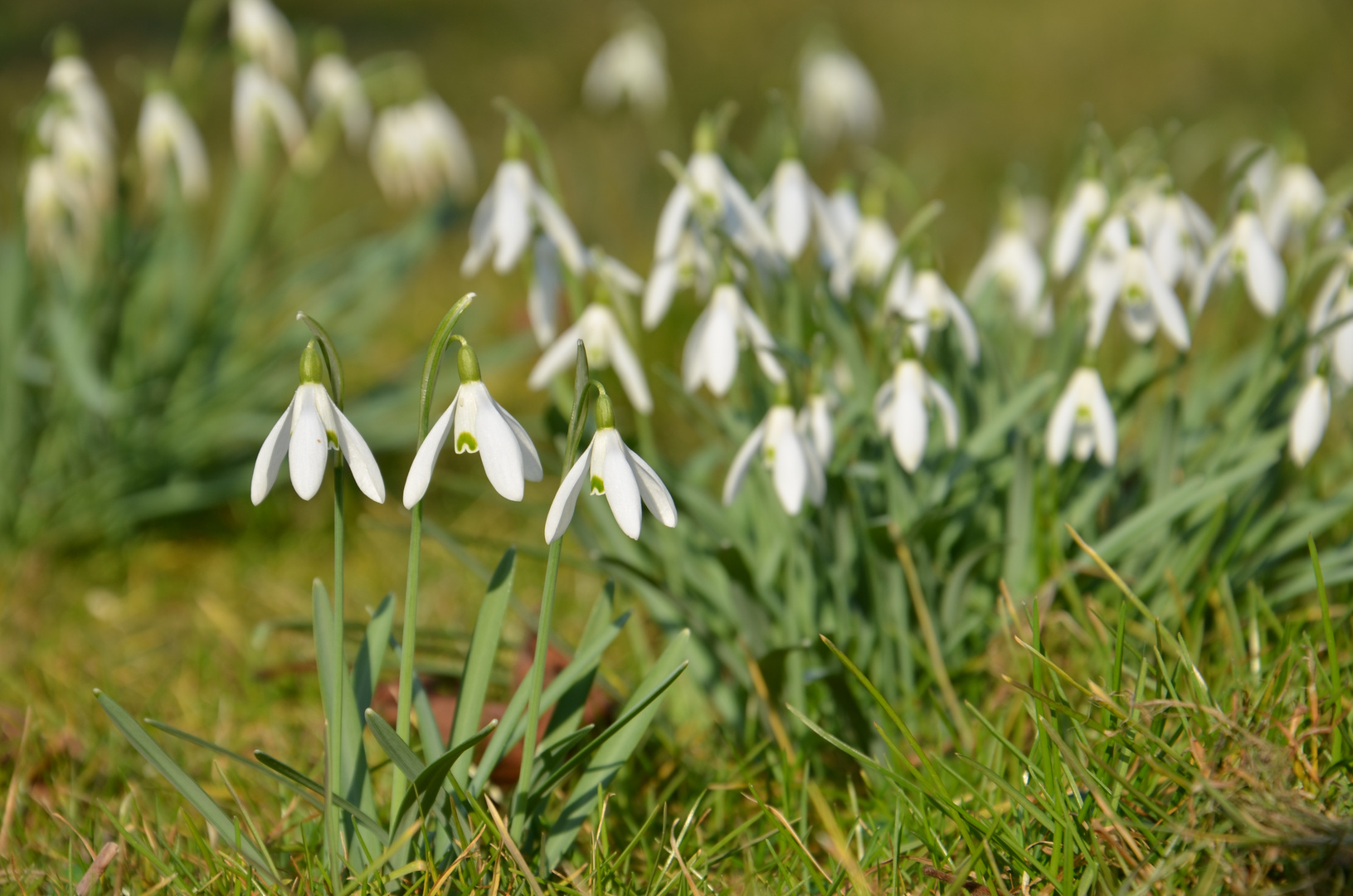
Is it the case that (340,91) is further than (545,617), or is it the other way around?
(340,91)

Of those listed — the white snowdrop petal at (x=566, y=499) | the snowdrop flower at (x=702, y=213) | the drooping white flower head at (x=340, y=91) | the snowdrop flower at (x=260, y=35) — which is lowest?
the white snowdrop petal at (x=566, y=499)

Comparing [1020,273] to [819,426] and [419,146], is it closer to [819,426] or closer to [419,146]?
[819,426]

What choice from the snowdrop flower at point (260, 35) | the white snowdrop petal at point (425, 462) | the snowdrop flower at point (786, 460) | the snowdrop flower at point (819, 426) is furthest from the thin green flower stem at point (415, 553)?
the snowdrop flower at point (260, 35)

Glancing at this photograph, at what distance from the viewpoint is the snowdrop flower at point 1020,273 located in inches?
82.4

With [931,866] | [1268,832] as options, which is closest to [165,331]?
[931,866]

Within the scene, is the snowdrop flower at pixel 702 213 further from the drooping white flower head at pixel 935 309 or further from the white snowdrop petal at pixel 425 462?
the white snowdrop petal at pixel 425 462

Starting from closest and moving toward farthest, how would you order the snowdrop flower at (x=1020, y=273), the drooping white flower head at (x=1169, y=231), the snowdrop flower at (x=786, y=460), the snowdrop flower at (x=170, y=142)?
the snowdrop flower at (x=786, y=460) < the drooping white flower head at (x=1169, y=231) < the snowdrop flower at (x=1020, y=273) < the snowdrop flower at (x=170, y=142)

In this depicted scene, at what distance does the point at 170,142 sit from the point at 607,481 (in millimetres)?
1949

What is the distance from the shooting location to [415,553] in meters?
1.12

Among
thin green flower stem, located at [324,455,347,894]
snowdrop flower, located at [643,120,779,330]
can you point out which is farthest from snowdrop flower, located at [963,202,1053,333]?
thin green flower stem, located at [324,455,347,894]

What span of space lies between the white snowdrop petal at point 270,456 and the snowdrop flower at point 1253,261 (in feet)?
4.71

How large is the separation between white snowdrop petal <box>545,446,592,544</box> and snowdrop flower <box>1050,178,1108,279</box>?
1.12 m

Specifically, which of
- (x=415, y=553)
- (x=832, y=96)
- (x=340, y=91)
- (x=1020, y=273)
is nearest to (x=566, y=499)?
(x=415, y=553)

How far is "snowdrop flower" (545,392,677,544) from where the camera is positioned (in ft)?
3.36
